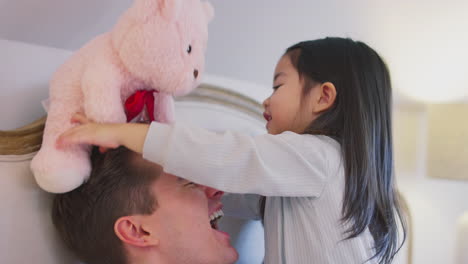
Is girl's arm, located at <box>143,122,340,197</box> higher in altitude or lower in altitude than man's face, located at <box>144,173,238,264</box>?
higher

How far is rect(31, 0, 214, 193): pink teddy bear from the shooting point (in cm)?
76

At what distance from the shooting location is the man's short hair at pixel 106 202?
2.87 feet

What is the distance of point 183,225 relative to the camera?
930 mm

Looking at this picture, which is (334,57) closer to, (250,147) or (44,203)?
(250,147)

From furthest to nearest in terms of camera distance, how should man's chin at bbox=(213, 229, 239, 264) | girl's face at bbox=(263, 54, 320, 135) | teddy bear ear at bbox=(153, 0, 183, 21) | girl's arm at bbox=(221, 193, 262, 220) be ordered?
1. girl's arm at bbox=(221, 193, 262, 220)
2. girl's face at bbox=(263, 54, 320, 135)
3. man's chin at bbox=(213, 229, 239, 264)
4. teddy bear ear at bbox=(153, 0, 183, 21)

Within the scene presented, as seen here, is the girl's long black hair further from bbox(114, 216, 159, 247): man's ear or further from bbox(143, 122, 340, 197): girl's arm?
bbox(114, 216, 159, 247): man's ear

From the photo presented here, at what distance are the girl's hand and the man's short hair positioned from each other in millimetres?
108

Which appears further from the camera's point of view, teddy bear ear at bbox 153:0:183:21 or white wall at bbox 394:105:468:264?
white wall at bbox 394:105:468:264

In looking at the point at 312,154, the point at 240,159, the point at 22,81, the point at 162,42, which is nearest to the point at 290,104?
the point at 312,154

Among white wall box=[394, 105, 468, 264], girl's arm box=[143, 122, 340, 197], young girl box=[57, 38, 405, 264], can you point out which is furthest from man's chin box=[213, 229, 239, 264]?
white wall box=[394, 105, 468, 264]

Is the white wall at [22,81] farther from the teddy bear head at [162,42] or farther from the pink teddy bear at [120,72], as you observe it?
the teddy bear head at [162,42]

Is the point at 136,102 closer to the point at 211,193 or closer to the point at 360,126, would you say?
the point at 211,193

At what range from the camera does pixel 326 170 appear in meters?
0.94

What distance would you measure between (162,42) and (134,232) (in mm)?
415
